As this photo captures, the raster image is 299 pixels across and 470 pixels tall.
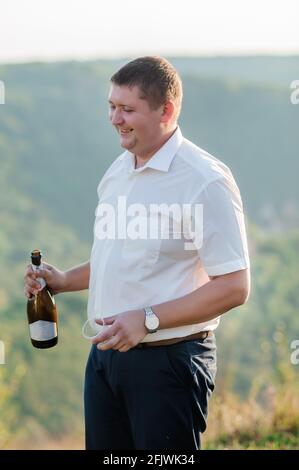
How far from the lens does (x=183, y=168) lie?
8.05 feet

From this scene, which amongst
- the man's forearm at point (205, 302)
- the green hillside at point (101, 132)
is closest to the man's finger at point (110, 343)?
the man's forearm at point (205, 302)

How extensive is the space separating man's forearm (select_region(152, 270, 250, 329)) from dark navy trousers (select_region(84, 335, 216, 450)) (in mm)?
129

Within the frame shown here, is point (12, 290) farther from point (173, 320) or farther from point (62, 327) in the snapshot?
point (173, 320)

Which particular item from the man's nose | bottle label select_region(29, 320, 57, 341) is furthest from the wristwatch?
bottle label select_region(29, 320, 57, 341)

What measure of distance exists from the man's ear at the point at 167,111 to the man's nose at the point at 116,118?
13 centimetres

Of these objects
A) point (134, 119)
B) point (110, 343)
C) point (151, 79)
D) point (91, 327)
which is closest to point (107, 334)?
point (110, 343)

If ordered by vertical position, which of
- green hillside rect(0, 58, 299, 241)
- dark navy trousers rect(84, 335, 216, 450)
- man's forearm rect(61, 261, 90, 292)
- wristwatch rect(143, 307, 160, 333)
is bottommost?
dark navy trousers rect(84, 335, 216, 450)

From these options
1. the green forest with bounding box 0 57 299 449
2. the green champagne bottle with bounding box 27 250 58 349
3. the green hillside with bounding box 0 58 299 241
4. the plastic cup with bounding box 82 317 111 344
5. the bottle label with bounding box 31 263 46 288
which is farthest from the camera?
the green hillside with bounding box 0 58 299 241

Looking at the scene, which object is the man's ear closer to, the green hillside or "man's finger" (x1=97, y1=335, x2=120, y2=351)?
"man's finger" (x1=97, y1=335, x2=120, y2=351)

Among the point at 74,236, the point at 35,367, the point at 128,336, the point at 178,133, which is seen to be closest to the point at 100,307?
the point at 128,336

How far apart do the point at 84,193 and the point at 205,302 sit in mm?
7983

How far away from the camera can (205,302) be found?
7.78ft

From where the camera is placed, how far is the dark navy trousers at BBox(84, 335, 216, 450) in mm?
2463

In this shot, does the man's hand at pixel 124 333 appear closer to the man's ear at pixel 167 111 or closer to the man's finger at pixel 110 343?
the man's finger at pixel 110 343
